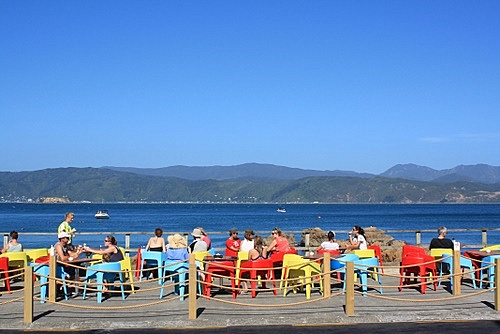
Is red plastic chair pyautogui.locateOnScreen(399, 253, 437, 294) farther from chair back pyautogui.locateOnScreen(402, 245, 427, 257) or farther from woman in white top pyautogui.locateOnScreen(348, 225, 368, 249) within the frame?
woman in white top pyautogui.locateOnScreen(348, 225, 368, 249)

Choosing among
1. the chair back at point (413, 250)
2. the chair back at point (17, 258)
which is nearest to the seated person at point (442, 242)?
the chair back at point (413, 250)

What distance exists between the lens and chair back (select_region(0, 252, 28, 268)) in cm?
1385

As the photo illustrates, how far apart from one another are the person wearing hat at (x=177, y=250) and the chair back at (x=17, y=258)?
9.57ft

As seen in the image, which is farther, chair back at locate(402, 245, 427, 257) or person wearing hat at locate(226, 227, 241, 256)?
person wearing hat at locate(226, 227, 241, 256)

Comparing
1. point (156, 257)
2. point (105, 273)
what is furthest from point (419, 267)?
point (105, 273)

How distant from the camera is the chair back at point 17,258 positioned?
545 inches

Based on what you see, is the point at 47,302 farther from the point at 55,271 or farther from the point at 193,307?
the point at 193,307

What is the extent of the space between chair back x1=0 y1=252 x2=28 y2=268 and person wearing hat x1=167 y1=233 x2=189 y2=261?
2917 mm

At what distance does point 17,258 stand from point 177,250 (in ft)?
10.6

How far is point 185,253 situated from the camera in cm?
1363

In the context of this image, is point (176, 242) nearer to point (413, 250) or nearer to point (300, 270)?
point (300, 270)

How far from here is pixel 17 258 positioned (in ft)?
45.8

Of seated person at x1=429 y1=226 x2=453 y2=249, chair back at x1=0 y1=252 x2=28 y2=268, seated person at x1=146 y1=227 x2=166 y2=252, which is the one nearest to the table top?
seated person at x1=429 y1=226 x2=453 y2=249

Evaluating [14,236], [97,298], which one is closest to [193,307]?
[97,298]
